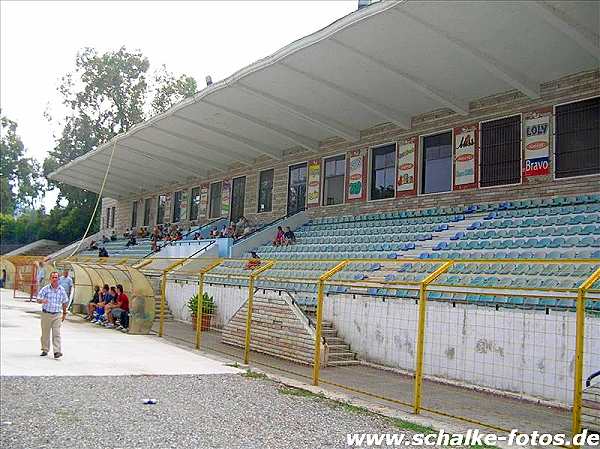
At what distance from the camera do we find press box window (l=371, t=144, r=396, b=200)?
65.9 feet

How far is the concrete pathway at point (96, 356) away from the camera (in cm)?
977

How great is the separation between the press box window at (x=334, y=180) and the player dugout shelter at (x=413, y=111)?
2.4 inches

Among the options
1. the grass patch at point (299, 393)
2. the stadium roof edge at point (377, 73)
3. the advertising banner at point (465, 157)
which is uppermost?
the stadium roof edge at point (377, 73)

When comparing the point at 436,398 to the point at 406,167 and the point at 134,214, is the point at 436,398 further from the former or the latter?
the point at 134,214

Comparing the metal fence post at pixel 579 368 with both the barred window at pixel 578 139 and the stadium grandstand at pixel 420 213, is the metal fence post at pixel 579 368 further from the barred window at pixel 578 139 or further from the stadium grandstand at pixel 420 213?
the barred window at pixel 578 139

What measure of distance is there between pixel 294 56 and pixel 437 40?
4.01 metres

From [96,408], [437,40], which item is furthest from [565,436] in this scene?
Result: [437,40]

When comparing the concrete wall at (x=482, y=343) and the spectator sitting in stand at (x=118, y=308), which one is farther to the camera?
the spectator sitting in stand at (x=118, y=308)

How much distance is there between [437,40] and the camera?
14.3 meters

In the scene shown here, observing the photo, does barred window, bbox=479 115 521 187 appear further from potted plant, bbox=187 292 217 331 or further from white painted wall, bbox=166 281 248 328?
potted plant, bbox=187 292 217 331

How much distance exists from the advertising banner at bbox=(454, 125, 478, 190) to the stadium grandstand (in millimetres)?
46

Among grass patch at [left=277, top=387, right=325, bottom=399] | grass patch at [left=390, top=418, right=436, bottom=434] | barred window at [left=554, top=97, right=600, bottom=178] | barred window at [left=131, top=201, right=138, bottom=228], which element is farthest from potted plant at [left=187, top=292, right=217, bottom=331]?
barred window at [left=131, top=201, right=138, bottom=228]

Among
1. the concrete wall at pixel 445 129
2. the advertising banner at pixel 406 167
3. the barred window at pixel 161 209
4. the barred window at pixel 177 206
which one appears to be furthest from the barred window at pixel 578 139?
the barred window at pixel 161 209

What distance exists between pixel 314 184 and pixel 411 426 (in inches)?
681
